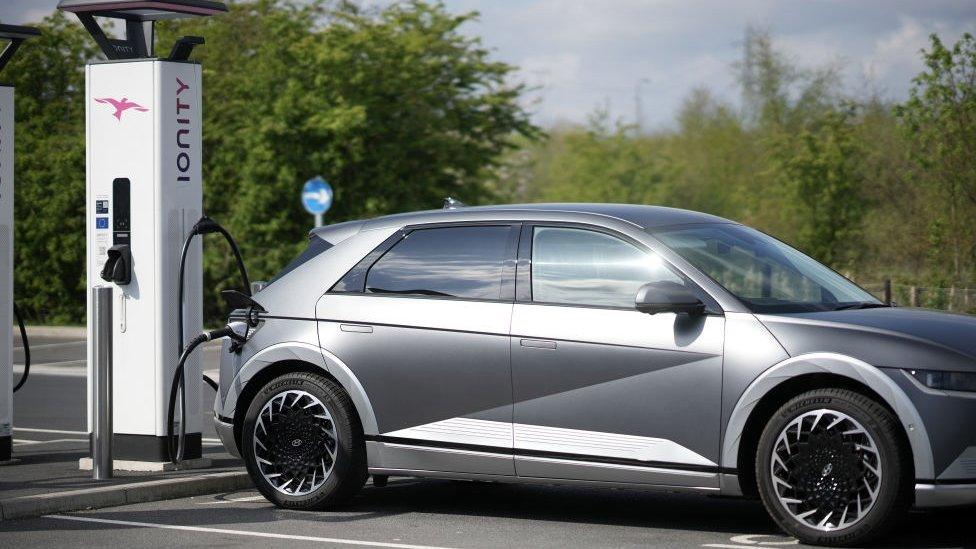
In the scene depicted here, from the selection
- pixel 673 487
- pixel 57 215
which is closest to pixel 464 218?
pixel 673 487

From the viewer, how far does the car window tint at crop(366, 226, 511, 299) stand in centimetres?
763

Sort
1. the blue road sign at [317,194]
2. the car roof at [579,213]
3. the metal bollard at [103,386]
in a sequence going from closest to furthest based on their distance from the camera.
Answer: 1. the car roof at [579,213]
2. the metal bollard at [103,386]
3. the blue road sign at [317,194]

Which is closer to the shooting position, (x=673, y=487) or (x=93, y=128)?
(x=673, y=487)

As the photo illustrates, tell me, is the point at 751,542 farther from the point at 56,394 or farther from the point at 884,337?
the point at 56,394

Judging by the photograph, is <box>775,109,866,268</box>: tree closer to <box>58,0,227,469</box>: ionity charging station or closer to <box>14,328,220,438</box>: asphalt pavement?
<box>14,328,220,438</box>: asphalt pavement

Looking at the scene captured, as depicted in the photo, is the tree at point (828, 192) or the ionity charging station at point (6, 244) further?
the tree at point (828, 192)

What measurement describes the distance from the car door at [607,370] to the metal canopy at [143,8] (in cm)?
298

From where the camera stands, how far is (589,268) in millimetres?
7379

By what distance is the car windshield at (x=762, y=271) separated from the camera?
7098 millimetres

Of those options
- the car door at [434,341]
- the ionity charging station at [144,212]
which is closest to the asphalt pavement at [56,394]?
the ionity charging station at [144,212]

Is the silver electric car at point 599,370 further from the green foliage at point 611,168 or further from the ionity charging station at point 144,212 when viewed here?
the green foliage at point 611,168

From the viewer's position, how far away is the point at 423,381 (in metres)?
7.60

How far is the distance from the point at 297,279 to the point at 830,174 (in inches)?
1229

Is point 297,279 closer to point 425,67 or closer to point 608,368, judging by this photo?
point 608,368
